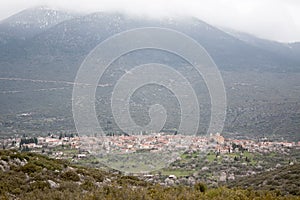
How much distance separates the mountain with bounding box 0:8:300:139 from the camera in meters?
65.8

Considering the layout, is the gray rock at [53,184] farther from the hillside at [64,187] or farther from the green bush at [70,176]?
the green bush at [70,176]

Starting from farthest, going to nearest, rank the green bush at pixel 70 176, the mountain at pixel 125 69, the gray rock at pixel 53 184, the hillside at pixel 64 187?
the mountain at pixel 125 69 → the green bush at pixel 70 176 → the gray rock at pixel 53 184 → the hillside at pixel 64 187

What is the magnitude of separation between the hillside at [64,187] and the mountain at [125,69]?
4090 centimetres

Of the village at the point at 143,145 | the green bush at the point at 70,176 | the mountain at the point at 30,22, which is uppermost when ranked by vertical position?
the mountain at the point at 30,22

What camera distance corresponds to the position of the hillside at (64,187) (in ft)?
29.5

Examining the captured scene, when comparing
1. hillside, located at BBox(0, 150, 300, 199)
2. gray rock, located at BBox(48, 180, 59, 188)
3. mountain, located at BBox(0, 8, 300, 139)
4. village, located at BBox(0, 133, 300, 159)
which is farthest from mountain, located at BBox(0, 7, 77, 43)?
gray rock, located at BBox(48, 180, 59, 188)

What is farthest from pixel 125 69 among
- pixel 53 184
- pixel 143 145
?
pixel 53 184

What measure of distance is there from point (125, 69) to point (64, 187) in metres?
77.9

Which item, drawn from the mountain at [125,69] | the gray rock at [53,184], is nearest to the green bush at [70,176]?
the gray rock at [53,184]

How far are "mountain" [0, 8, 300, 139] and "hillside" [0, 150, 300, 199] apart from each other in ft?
134

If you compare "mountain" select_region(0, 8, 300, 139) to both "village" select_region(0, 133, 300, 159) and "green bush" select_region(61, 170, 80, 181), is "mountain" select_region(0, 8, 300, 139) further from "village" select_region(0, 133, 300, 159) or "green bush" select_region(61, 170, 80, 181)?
"green bush" select_region(61, 170, 80, 181)

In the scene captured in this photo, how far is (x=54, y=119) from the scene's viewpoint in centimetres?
6950

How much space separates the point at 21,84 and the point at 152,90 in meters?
32.8

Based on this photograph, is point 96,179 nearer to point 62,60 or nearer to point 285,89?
point 285,89
